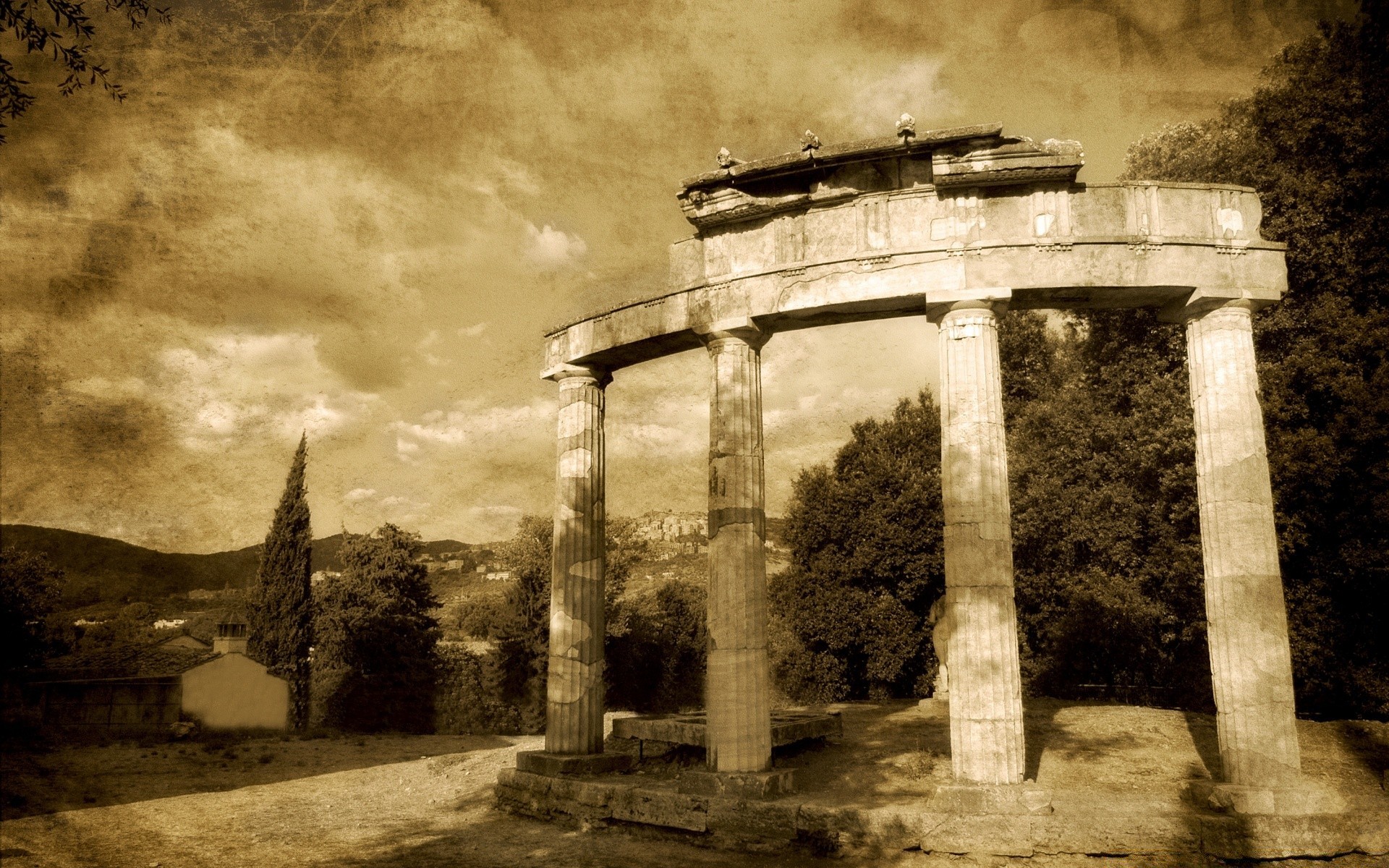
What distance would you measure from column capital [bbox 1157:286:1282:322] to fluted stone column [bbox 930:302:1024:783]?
2690 millimetres

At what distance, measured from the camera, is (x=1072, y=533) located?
2328 centimetres

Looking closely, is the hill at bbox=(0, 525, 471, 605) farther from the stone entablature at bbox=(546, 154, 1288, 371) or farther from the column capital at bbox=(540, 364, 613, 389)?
the stone entablature at bbox=(546, 154, 1288, 371)

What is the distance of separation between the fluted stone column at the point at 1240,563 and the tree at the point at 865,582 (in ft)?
53.0

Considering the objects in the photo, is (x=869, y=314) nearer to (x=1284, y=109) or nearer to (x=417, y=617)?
(x=1284, y=109)

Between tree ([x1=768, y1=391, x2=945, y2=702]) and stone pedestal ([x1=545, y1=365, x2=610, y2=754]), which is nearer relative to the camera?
stone pedestal ([x1=545, y1=365, x2=610, y2=754])

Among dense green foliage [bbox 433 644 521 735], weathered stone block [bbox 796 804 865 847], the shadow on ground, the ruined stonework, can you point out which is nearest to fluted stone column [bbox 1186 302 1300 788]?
the ruined stonework

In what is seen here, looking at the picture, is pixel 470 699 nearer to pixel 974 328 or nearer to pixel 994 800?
pixel 994 800

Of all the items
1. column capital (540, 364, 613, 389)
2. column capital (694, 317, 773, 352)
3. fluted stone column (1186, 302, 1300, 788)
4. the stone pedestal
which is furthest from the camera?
column capital (540, 364, 613, 389)

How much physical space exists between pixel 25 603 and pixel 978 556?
31.7 m

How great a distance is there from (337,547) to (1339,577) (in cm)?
3414

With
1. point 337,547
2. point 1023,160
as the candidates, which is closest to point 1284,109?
point 1023,160

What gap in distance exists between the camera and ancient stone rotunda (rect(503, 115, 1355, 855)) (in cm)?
1021

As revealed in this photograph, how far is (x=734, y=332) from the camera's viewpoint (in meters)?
12.3

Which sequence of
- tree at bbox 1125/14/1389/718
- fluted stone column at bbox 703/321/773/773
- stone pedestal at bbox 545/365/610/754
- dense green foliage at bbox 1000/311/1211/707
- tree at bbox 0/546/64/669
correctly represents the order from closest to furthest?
fluted stone column at bbox 703/321/773/773, stone pedestal at bbox 545/365/610/754, tree at bbox 1125/14/1389/718, dense green foliage at bbox 1000/311/1211/707, tree at bbox 0/546/64/669
